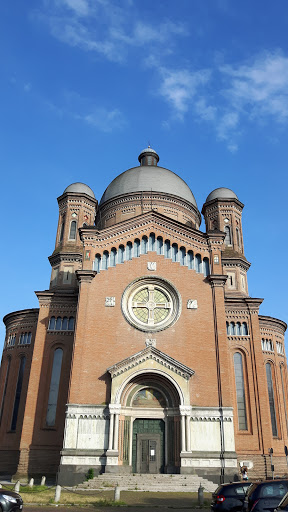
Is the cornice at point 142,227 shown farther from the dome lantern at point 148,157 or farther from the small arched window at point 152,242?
the dome lantern at point 148,157

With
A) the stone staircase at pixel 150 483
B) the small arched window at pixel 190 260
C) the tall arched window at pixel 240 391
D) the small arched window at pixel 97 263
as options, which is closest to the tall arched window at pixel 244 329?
the tall arched window at pixel 240 391

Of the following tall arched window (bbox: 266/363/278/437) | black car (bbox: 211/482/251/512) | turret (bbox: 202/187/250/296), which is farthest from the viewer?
turret (bbox: 202/187/250/296)

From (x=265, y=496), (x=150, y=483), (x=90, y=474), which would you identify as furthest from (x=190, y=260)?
(x=265, y=496)

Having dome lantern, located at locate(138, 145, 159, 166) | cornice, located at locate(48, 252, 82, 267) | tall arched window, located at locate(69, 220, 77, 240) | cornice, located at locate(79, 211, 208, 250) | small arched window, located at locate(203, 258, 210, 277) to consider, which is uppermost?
dome lantern, located at locate(138, 145, 159, 166)

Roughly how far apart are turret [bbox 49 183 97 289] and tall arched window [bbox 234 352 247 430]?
14.3 m

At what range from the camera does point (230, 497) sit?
13961mm

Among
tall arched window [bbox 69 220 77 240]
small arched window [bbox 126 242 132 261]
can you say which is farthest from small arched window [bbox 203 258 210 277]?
tall arched window [bbox 69 220 77 240]

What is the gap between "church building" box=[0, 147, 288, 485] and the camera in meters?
24.3

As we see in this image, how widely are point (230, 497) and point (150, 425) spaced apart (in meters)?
12.1

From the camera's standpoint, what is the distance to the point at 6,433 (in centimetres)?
3072

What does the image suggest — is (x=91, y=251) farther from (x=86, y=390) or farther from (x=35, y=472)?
(x=35, y=472)

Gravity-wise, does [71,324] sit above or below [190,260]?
below

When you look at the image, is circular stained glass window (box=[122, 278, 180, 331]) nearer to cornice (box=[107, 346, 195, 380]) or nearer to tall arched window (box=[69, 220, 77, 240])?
cornice (box=[107, 346, 195, 380])

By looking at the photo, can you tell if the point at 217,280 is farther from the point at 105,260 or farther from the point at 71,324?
the point at 71,324
